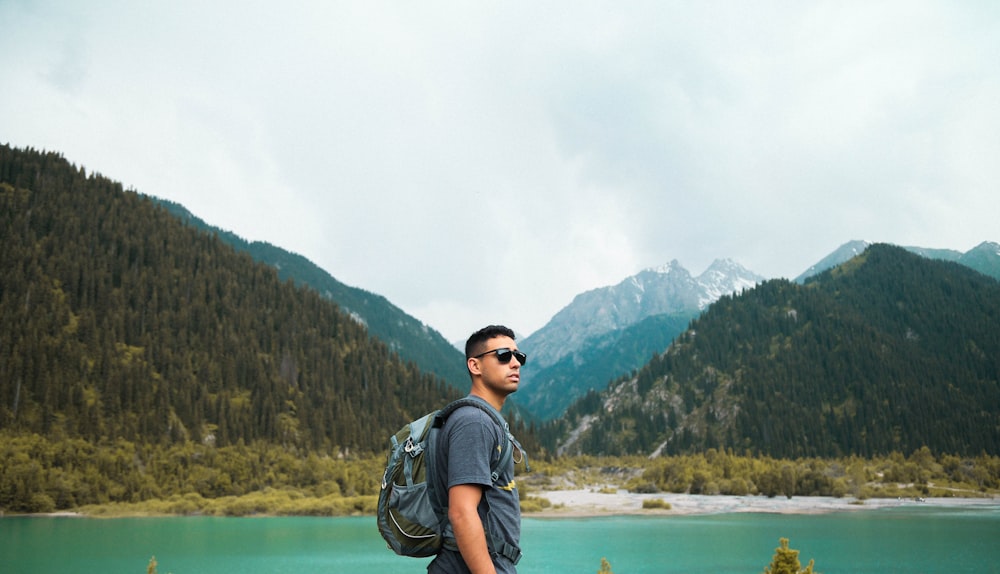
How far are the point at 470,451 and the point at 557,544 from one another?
59407 mm

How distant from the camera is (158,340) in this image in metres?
125

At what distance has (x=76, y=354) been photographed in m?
111

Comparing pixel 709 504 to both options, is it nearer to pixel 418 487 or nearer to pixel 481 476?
pixel 418 487

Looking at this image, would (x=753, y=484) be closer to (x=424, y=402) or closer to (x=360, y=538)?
(x=424, y=402)

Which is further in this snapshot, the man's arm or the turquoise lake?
the turquoise lake

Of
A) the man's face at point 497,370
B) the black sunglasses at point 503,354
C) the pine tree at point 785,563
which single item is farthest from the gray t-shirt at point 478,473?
the pine tree at point 785,563

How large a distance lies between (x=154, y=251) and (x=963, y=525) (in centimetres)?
13002

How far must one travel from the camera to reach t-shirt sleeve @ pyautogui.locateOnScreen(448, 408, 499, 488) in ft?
15.5

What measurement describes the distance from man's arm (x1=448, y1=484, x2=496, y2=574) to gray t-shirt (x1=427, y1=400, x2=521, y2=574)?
80mm

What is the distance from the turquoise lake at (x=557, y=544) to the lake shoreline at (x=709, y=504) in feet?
31.2

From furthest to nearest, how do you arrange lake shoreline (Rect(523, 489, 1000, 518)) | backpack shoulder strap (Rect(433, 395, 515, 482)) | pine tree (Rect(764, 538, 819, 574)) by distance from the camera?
lake shoreline (Rect(523, 489, 1000, 518)) < pine tree (Rect(764, 538, 819, 574)) < backpack shoulder strap (Rect(433, 395, 515, 482))

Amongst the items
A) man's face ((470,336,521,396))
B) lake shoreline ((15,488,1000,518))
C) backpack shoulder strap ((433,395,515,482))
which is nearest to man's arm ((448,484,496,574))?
backpack shoulder strap ((433,395,515,482))

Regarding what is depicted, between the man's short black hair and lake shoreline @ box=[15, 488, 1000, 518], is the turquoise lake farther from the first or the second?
the man's short black hair

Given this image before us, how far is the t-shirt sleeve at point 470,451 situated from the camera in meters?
4.73
